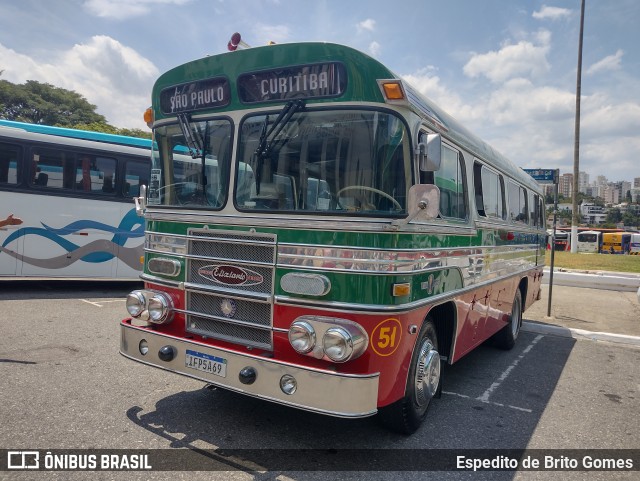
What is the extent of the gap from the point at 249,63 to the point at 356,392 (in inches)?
106

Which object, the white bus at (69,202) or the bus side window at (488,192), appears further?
the white bus at (69,202)

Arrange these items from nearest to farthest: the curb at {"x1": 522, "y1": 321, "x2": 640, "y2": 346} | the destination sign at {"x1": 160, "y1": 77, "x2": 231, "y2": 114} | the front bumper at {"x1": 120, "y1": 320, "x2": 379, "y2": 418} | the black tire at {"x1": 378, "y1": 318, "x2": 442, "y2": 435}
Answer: the front bumper at {"x1": 120, "y1": 320, "x2": 379, "y2": 418}, the black tire at {"x1": 378, "y1": 318, "x2": 442, "y2": 435}, the destination sign at {"x1": 160, "y1": 77, "x2": 231, "y2": 114}, the curb at {"x1": 522, "y1": 321, "x2": 640, "y2": 346}

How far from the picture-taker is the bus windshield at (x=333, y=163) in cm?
346

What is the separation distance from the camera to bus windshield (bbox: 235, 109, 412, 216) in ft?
11.3

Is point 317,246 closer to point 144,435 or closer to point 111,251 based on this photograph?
point 144,435

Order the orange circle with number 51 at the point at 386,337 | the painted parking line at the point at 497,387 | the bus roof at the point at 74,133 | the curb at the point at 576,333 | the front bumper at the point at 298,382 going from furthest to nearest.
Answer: the bus roof at the point at 74,133
the curb at the point at 576,333
the painted parking line at the point at 497,387
the orange circle with number 51 at the point at 386,337
the front bumper at the point at 298,382

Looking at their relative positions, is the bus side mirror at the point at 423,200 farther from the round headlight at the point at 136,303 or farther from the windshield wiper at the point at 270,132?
the round headlight at the point at 136,303

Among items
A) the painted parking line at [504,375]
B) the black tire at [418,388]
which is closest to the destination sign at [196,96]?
the black tire at [418,388]

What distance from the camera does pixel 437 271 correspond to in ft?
13.6

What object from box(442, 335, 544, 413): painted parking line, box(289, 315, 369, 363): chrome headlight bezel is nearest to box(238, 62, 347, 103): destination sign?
box(289, 315, 369, 363): chrome headlight bezel

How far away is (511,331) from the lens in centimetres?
738

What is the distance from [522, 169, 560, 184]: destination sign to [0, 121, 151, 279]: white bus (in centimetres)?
847

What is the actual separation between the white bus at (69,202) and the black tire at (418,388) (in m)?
8.07

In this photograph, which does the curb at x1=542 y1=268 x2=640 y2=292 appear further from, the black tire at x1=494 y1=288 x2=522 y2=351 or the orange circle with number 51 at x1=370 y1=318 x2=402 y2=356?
the orange circle with number 51 at x1=370 y1=318 x2=402 y2=356
